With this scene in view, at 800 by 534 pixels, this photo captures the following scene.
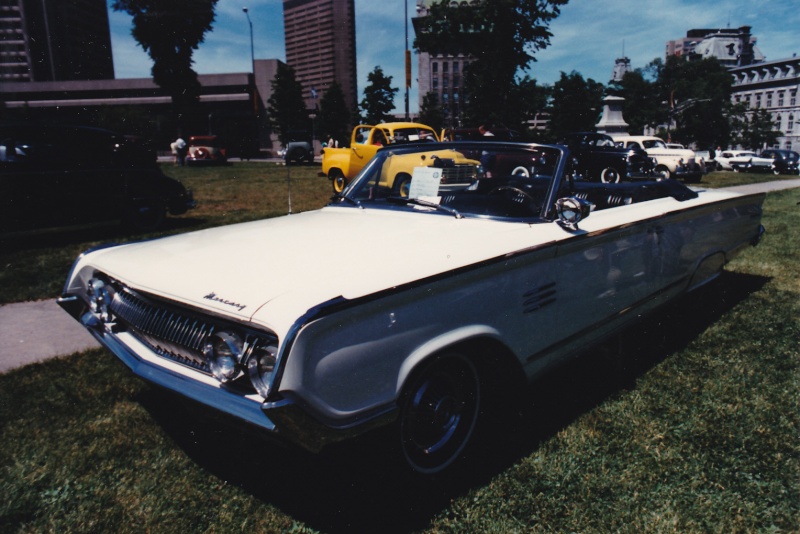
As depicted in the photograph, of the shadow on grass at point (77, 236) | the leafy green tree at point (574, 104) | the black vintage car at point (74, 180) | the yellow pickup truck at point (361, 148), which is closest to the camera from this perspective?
the black vintage car at point (74, 180)

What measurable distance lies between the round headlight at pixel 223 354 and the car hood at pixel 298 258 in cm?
10

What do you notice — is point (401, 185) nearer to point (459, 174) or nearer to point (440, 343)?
point (459, 174)

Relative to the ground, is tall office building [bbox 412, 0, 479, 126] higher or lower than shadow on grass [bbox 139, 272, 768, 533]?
higher

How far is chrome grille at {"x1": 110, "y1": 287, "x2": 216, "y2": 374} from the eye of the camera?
1.95 metres

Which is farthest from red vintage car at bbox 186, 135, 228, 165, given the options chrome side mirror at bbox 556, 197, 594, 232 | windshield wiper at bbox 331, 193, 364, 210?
chrome side mirror at bbox 556, 197, 594, 232

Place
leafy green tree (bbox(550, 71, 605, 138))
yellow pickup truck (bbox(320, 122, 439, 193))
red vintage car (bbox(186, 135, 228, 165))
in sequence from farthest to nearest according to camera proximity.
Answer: leafy green tree (bbox(550, 71, 605, 138))
red vintage car (bbox(186, 135, 228, 165))
yellow pickup truck (bbox(320, 122, 439, 193))

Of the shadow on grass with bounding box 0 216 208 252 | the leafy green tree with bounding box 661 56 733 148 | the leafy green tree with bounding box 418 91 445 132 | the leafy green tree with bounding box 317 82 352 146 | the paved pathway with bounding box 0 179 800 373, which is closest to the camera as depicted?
the paved pathway with bounding box 0 179 800 373

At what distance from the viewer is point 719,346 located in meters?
3.67

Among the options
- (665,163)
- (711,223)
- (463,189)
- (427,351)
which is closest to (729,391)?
(711,223)

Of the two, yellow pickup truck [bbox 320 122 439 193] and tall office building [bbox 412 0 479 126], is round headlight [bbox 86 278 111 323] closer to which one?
yellow pickup truck [bbox 320 122 439 193]

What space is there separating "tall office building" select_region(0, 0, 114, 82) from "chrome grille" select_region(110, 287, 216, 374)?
144 inches

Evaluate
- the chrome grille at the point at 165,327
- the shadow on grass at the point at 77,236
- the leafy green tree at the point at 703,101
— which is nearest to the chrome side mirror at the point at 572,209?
the chrome grille at the point at 165,327

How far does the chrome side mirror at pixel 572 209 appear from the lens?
2547 mm

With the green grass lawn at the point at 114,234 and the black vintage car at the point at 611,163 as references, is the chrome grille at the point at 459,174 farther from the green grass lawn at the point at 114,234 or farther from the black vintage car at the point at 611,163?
the black vintage car at the point at 611,163
